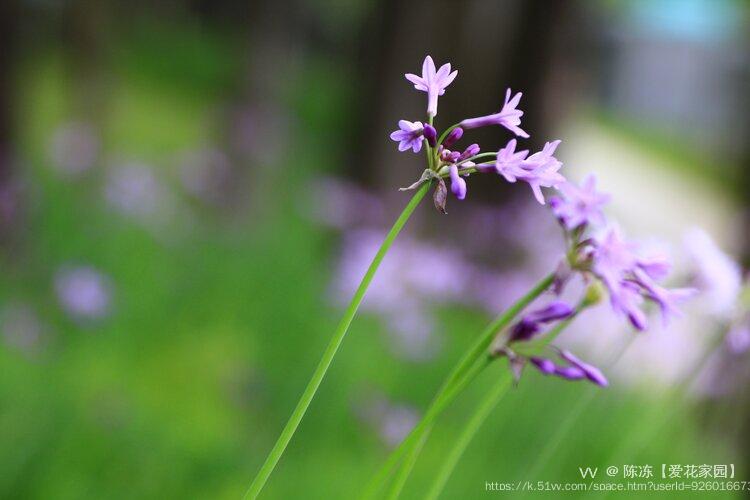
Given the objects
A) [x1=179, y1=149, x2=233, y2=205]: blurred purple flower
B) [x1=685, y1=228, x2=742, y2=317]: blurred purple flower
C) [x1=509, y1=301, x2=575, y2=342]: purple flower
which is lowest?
[x1=179, y1=149, x2=233, y2=205]: blurred purple flower

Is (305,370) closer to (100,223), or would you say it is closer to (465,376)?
(100,223)

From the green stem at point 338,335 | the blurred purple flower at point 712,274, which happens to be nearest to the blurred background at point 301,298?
the blurred purple flower at point 712,274

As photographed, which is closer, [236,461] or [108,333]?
[236,461]

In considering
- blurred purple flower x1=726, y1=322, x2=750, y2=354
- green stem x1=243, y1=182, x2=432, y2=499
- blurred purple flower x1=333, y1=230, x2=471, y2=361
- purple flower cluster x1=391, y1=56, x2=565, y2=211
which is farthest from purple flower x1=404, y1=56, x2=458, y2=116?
blurred purple flower x1=333, y1=230, x2=471, y2=361

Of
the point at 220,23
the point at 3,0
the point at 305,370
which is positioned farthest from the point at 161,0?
the point at 305,370

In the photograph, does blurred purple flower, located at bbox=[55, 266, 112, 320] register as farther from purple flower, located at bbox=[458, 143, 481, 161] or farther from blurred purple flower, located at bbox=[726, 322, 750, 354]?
purple flower, located at bbox=[458, 143, 481, 161]

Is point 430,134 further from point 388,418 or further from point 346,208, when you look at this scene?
point 346,208
